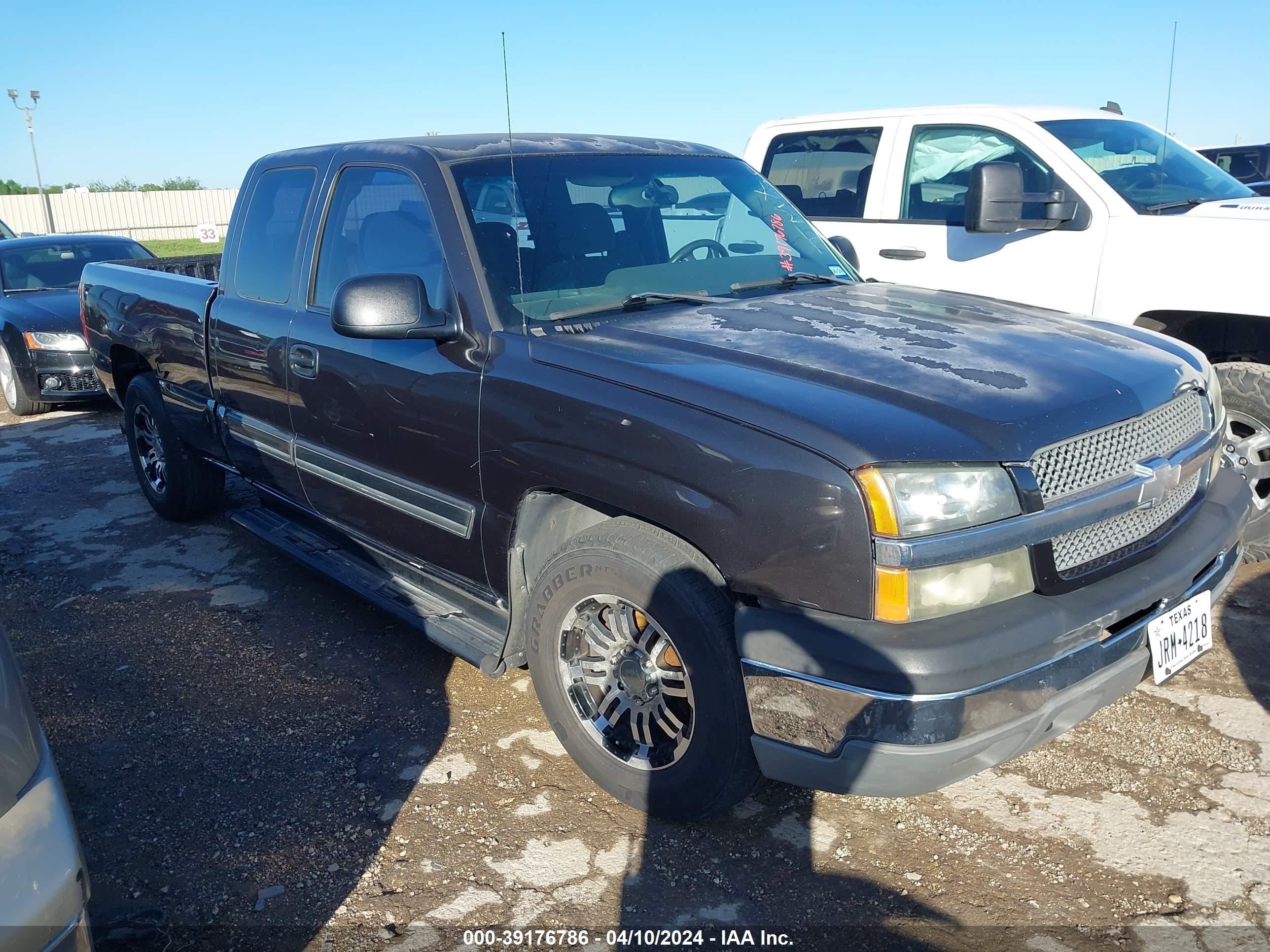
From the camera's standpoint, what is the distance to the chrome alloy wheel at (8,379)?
A: 8.73 meters

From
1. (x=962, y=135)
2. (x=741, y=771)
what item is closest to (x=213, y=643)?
(x=741, y=771)

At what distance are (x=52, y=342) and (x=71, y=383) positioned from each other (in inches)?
14.6

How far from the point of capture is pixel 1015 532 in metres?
2.29

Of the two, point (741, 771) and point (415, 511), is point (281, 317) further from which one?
point (741, 771)

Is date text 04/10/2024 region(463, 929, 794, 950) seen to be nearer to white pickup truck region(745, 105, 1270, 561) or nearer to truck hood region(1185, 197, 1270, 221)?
white pickup truck region(745, 105, 1270, 561)

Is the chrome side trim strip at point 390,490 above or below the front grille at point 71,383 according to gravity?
above

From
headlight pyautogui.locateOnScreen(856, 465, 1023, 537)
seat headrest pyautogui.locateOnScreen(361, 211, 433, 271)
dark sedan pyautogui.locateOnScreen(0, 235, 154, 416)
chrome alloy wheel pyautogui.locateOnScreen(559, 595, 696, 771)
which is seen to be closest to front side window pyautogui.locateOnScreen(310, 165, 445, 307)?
seat headrest pyautogui.locateOnScreen(361, 211, 433, 271)

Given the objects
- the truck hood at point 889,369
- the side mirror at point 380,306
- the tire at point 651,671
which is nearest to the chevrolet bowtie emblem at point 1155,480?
the truck hood at point 889,369

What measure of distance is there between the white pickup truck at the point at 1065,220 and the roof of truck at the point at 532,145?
1116mm

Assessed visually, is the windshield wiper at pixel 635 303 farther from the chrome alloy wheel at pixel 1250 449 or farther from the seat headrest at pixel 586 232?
the chrome alloy wheel at pixel 1250 449

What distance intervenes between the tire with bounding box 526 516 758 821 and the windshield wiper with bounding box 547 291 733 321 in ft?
2.36

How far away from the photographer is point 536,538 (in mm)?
3113

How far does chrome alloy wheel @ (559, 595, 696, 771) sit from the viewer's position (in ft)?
9.04

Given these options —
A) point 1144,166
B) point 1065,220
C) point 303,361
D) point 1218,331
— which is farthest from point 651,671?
point 1144,166
